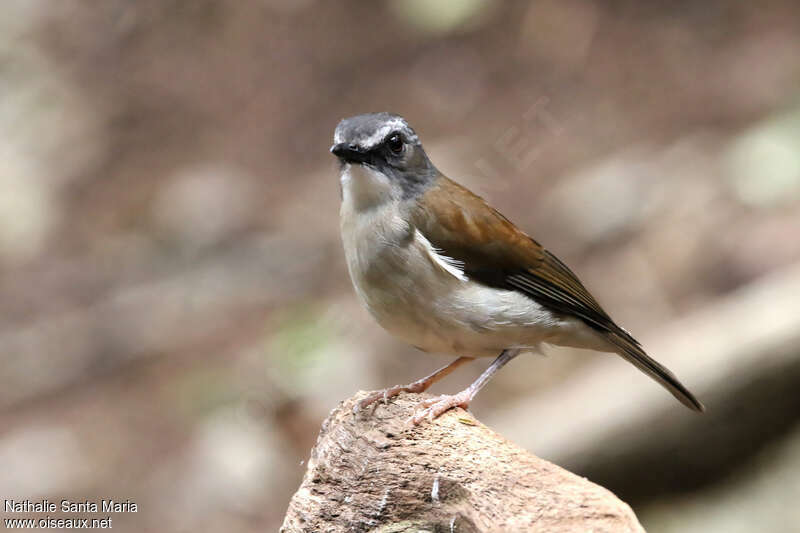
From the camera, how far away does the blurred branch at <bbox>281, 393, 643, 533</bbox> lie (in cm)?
358

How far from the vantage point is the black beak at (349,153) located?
14.6ft

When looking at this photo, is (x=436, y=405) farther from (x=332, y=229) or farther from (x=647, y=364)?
(x=332, y=229)

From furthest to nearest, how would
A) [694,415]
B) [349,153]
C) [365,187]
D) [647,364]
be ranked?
Answer: 1. [694,415]
2. [647,364]
3. [365,187]
4. [349,153]

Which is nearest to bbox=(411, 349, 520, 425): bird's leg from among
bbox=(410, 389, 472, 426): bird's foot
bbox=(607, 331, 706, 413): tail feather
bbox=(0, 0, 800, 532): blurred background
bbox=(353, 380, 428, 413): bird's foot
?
bbox=(410, 389, 472, 426): bird's foot

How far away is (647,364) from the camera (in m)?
5.10

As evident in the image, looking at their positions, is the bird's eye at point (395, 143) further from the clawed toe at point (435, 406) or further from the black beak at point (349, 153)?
the clawed toe at point (435, 406)

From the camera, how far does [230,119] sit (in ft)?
35.0

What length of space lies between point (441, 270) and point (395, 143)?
0.57 meters

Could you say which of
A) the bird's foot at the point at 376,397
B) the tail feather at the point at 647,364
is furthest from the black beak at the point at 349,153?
the tail feather at the point at 647,364

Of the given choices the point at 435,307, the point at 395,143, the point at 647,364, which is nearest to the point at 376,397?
the point at 435,307

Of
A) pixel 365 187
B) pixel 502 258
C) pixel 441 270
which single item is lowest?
pixel 441 270

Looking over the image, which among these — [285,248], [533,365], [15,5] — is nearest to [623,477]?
[533,365]

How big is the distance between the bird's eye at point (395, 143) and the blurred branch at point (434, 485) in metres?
1.04

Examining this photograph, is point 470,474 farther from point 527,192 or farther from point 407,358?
point 527,192
